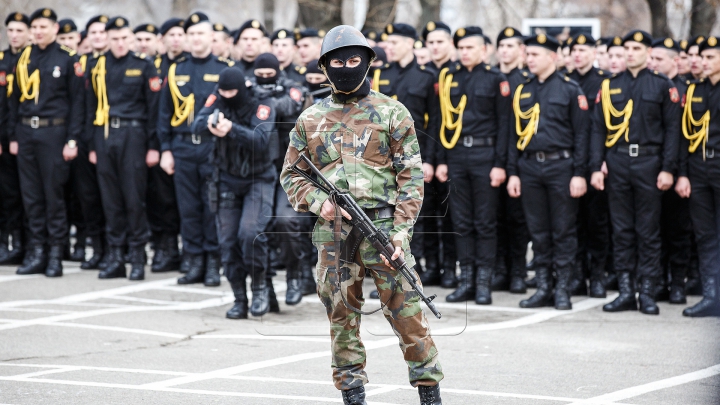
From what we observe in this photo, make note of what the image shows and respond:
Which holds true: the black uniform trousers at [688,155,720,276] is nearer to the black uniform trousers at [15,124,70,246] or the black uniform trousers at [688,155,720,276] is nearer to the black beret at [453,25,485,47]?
the black beret at [453,25,485,47]

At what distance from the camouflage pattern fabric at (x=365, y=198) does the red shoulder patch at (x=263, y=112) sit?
3.17 metres

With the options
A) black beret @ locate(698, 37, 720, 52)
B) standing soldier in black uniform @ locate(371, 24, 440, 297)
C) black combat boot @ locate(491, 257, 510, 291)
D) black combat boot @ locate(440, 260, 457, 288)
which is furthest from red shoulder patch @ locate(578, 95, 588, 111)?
black combat boot @ locate(440, 260, 457, 288)

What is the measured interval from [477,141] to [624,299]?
203 centimetres

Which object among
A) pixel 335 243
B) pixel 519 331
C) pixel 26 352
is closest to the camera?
pixel 335 243

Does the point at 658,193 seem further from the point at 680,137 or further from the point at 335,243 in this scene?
the point at 335,243

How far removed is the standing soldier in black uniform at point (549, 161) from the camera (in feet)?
32.7

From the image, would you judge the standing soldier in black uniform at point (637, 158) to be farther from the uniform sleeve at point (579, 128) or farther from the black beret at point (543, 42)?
the black beret at point (543, 42)

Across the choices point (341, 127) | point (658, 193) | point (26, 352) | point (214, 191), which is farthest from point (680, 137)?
point (26, 352)

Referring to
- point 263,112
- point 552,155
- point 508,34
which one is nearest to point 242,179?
point 263,112

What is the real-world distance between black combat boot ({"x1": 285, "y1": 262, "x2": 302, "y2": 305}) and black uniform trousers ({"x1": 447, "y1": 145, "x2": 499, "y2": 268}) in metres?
1.64

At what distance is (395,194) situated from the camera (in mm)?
5973

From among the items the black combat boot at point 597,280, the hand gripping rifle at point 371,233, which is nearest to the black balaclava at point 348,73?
the hand gripping rifle at point 371,233

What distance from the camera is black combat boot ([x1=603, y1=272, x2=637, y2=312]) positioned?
998 cm

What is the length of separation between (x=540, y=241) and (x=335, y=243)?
4639mm
